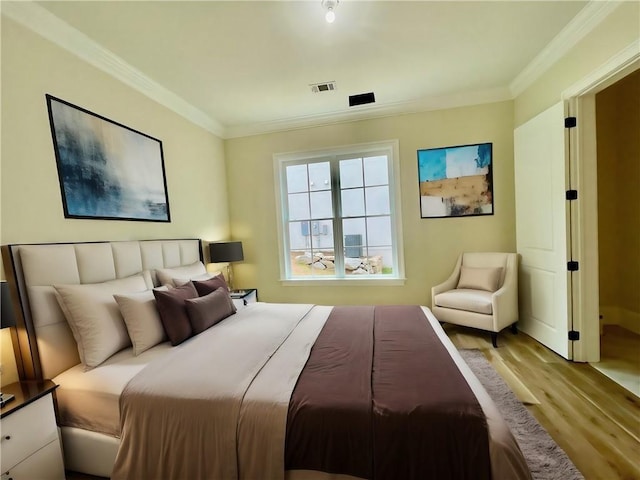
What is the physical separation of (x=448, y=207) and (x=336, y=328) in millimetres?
2344

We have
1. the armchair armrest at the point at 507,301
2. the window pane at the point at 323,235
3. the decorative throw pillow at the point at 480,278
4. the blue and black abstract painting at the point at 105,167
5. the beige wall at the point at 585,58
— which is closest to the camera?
the beige wall at the point at 585,58

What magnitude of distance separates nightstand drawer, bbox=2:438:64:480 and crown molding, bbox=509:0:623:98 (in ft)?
14.2

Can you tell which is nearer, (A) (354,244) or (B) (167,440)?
(B) (167,440)

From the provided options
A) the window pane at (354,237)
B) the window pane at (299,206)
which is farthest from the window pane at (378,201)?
the window pane at (299,206)

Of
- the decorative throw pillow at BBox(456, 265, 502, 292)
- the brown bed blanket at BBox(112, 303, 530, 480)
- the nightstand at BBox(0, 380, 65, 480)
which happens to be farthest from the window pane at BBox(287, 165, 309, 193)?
the nightstand at BBox(0, 380, 65, 480)

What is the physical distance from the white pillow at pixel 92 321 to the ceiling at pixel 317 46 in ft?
6.08

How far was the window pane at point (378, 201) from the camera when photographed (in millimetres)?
3652

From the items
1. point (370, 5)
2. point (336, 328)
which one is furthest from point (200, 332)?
point (370, 5)

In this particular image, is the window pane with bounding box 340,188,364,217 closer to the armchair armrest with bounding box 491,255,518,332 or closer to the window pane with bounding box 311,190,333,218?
the window pane with bounding box 311,190,333,218

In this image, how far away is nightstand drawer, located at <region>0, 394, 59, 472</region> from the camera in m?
1.20

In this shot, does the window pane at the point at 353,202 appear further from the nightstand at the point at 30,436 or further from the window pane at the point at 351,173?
the nightstand at the point at 30,436

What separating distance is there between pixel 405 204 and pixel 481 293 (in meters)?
1.36

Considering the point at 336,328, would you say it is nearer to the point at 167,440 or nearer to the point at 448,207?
the point at 167,440

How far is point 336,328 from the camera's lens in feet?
6.42
